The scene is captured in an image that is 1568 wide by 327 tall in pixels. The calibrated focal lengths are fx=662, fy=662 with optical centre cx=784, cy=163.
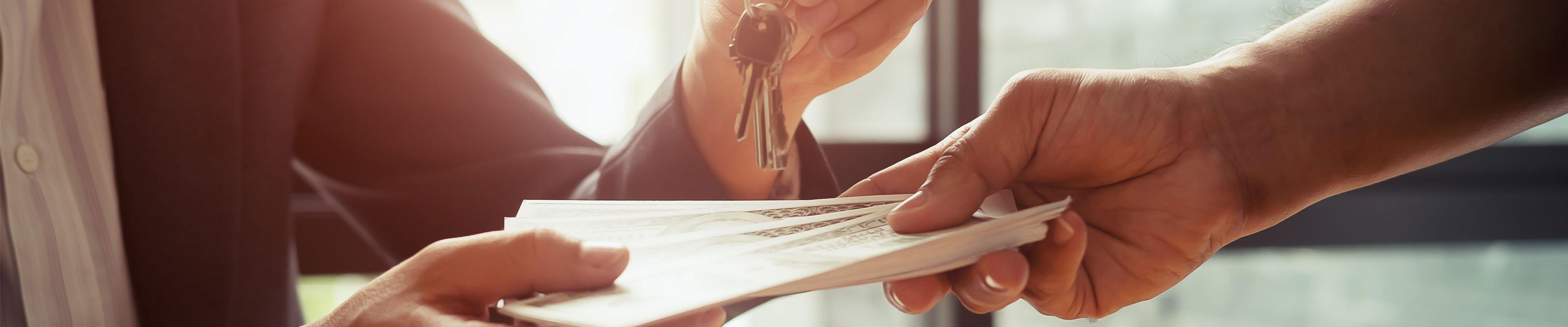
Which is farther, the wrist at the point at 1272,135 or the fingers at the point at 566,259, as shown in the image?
the wrist at the point at 1272,135

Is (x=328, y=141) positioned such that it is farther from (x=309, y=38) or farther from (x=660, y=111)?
(x=660, y=111)

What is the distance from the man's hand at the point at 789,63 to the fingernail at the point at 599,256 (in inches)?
12.2

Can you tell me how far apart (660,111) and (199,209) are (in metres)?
0.54

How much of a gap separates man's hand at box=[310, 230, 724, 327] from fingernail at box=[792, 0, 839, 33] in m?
0.31

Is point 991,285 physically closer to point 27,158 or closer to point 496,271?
point 496,271

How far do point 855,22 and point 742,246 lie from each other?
27 centimetres

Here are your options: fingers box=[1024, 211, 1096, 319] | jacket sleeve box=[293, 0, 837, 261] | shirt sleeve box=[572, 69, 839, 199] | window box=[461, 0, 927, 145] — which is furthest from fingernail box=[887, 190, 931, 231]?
window box=[461, 0, 927, 145]

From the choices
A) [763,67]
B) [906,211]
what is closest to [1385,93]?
[906,211]

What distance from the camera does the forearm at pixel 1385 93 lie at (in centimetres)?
72

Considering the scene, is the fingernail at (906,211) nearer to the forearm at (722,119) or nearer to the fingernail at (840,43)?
the fingernail at (840,43)

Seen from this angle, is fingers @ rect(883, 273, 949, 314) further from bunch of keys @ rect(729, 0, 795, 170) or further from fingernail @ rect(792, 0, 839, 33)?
fingernail @ rect(792, 0, 839, 33)

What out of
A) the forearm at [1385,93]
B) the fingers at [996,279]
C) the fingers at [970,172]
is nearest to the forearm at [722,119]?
the fingers at [970,172]

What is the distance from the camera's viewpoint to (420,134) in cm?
108

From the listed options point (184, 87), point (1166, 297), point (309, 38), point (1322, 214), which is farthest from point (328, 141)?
point (1322, 214)
